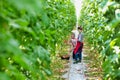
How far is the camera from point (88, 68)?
1180cm

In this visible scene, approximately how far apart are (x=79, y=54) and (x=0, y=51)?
1162 cm

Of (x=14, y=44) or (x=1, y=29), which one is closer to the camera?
(x=14, y=44)

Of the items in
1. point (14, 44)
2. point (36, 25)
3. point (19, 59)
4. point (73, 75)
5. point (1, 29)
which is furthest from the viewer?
point (73, 75)

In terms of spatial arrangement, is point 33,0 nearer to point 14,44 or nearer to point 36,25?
point 14,44

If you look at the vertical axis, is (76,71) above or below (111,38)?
above

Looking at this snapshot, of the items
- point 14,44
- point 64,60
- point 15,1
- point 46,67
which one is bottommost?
point 14,44

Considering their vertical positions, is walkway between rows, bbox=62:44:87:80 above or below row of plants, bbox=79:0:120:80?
above

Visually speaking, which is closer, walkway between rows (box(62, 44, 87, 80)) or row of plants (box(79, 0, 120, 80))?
row of plants (box(79, 0, 120, 80))

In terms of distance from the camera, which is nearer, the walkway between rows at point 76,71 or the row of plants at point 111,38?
the row of plants at point 111,38

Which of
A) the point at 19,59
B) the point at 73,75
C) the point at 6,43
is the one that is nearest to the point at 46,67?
the point at 19,59

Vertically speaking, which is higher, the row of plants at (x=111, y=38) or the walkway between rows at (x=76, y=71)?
the walkway between rows at (x=76, y=71)

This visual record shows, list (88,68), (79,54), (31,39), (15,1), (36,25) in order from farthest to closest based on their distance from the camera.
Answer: (79,54) < (88,68) < (31,39) < (36,25) < (15,1)

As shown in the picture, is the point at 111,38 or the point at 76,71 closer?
the point at 111,38

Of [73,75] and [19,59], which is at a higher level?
[73,75]
